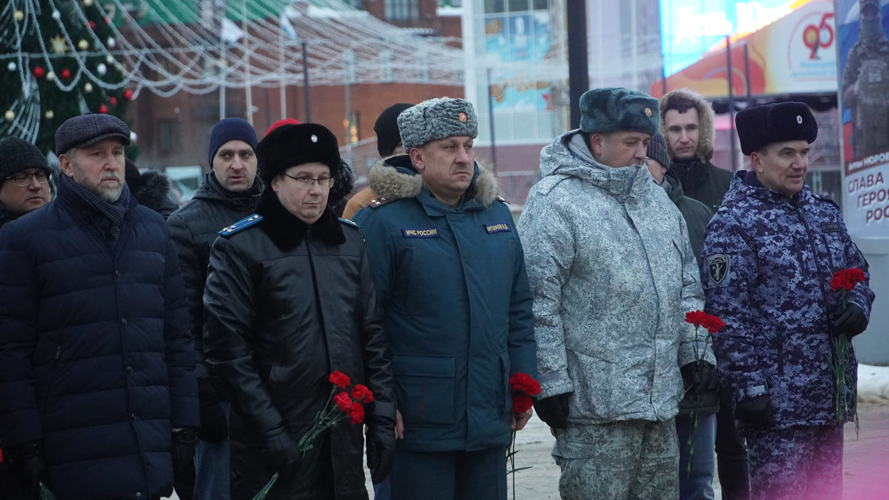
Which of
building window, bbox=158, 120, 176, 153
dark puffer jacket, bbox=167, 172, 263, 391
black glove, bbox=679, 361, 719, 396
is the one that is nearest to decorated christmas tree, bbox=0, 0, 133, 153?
dark puffer jacket, bbox=167, 172, 263, 391

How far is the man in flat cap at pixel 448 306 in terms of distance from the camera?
3.93 m

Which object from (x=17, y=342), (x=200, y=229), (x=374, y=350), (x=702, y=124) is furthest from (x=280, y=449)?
(x=702, y=124)

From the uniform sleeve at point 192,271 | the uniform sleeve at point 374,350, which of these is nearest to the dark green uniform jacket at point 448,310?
the uniform sleeve at point 374,350

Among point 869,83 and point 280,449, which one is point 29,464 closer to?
point 280,449

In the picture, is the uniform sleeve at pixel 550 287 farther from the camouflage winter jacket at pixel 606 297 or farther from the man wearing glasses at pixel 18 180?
the man wearing glasses at pixel 18 180

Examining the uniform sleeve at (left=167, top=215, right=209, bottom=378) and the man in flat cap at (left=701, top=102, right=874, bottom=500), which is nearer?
the man in flat cap at (left=701, top=102, right=874, bottom=500)

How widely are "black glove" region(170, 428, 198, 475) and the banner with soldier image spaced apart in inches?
266

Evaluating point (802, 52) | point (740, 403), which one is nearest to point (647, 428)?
point (740, 403)

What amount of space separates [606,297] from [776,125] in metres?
1.02

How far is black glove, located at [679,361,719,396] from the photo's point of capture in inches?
167

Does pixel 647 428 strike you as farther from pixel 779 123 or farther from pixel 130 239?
pixel 130 239

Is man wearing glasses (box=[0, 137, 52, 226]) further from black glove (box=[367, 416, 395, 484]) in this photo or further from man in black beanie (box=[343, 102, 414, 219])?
black glove (box=[367, 416, 395, 484])

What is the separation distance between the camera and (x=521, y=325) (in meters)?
4.10

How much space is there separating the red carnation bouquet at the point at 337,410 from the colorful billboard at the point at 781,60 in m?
21.0
